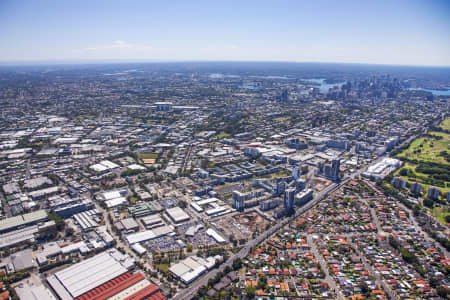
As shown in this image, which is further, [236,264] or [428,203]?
[428,203]

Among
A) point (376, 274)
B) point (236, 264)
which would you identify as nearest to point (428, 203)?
point (376, 274)

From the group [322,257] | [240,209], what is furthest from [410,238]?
[240,209]

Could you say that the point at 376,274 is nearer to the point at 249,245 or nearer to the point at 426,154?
the point at 249,245

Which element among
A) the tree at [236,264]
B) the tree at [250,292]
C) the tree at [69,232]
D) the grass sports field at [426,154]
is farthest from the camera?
the grass sports field at [426,154]

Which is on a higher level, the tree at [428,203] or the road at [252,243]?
the tree at [428,203]

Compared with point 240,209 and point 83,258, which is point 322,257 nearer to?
point 240,209

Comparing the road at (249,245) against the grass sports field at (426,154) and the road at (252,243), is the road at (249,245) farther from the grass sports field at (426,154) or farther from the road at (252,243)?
the grass sports field at (426,154)

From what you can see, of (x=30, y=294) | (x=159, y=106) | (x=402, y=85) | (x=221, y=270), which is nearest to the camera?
(x=30, y=294)

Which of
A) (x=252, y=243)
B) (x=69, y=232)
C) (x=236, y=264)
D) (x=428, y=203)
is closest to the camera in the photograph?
(x=236, y=264)

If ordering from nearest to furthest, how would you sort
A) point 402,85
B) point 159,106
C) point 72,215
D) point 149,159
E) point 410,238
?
point 410,238
point 72,215
point 149,159
point 159,106
point 402,85

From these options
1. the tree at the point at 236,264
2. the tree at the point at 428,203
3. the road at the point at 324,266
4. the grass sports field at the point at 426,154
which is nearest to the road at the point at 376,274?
the road at the point at 324,266

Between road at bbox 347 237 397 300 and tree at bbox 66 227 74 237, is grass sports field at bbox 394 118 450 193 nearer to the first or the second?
road at bbox 347 237 397 300
